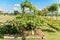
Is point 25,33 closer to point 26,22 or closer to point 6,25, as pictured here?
point 26,22

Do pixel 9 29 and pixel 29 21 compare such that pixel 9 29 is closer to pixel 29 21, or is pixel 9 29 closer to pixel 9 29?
pixel 9 29

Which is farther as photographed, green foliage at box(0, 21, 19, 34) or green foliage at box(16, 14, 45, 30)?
green foliage at box(0, 21, 19, 34)

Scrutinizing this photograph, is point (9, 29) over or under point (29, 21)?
under

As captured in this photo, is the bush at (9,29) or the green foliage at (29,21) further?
the bush at (9,29)

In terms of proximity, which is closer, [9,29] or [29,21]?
[29,21]

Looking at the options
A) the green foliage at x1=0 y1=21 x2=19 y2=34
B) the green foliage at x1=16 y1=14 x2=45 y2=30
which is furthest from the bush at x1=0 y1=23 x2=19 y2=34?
the green foliage at x1=16 y1=14 x2=45 y2=30

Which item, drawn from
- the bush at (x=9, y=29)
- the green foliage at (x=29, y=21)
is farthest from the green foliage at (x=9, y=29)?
the green foliage at (x=29, y=21)

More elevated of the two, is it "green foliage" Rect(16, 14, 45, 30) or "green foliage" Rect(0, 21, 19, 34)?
"green foliage" Rect(16, 14, 45, 30)

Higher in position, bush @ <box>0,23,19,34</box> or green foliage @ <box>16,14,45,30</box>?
green foliage @ <box>16,14,45,30</box>

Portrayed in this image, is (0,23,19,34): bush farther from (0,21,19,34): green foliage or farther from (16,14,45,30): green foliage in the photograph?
(16,14,45,30): green foliage

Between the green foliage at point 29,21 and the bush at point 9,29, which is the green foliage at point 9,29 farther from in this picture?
the green foliage at point 29,21

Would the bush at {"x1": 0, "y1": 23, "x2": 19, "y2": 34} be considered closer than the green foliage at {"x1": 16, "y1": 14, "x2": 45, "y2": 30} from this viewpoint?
No

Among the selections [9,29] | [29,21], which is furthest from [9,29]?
[29,21]

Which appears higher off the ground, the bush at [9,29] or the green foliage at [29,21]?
the green foliage at [29,21]
